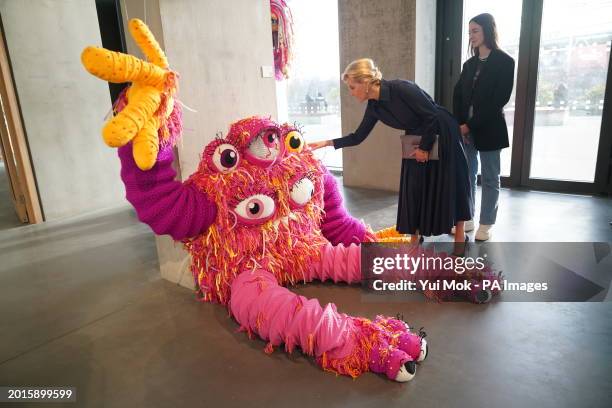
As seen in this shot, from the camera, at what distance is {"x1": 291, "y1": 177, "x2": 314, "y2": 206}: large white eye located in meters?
1.93

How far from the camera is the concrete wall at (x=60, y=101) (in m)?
3.65

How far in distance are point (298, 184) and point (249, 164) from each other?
25cm

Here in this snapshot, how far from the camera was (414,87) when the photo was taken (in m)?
2.09

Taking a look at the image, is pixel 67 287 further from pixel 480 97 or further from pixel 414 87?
pixel 480 97

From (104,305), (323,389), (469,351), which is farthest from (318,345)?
(104,305)

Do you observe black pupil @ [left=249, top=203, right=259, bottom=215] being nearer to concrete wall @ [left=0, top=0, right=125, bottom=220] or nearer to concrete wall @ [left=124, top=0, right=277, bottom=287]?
concrete wall @ [left=124, top=0, right=277, bottom=287]

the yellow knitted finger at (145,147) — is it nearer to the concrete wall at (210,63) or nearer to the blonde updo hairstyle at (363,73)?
the concrete wall at (210,63)

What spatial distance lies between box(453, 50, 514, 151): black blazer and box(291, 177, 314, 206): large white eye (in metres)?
1.19

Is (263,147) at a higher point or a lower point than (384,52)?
lower

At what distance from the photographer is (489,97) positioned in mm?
2430

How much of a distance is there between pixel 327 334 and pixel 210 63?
4.97ft

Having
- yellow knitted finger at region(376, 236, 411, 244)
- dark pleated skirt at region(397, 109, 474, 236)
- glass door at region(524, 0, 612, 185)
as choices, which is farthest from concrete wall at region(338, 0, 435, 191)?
dark pleated skirt at region(397, 109, 474, 236)

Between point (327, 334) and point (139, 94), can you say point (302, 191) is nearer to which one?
point (327, 334)

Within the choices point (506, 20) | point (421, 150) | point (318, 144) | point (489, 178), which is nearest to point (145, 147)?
point (318, 144)
